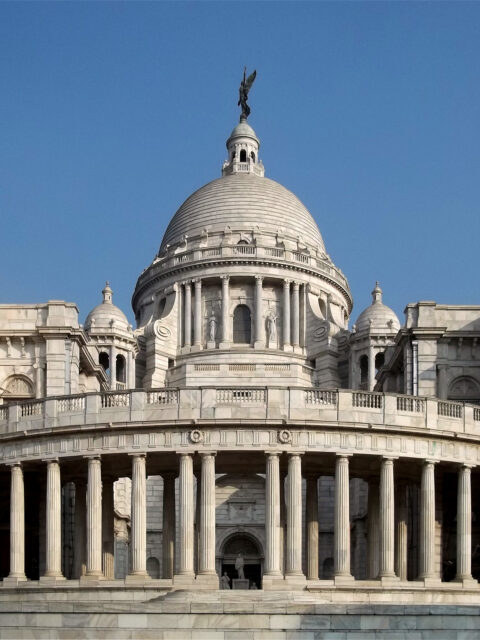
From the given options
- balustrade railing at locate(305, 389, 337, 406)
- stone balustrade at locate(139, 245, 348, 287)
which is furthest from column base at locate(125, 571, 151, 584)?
stone balustrade at locate(139, 245, 348, 287)

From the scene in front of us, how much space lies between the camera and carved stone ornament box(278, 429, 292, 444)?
61812 mm

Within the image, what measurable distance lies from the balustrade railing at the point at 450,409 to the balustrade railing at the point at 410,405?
44.7 inches

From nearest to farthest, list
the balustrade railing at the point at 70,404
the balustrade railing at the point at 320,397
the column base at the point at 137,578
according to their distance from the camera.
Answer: the column base at the point at 137,578, the balustrade railing at the point at 320,397, the balustrade railing at the point at 70,404

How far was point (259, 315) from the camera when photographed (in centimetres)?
11794

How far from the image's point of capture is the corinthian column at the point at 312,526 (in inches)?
2623

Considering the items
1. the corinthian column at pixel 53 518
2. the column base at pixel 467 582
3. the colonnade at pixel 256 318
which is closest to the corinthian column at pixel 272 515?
the column base at pixel 467 582

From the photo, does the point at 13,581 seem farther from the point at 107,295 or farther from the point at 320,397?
the point at 107,295

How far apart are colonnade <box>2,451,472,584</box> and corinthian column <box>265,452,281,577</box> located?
0.05 metres

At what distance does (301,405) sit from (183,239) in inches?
2544

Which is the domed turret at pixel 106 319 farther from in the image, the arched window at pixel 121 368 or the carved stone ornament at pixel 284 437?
the carved stone ornament at pixel 284 437

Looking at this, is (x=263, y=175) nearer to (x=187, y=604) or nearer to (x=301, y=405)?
(x=301, y=405)

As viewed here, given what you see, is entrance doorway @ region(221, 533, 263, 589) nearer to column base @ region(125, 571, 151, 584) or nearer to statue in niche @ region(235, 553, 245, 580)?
statue in niche @ region(235, 553, 245, 580)

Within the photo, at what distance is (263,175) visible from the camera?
138000mm

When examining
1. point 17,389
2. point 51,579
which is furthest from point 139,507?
point 17,389
